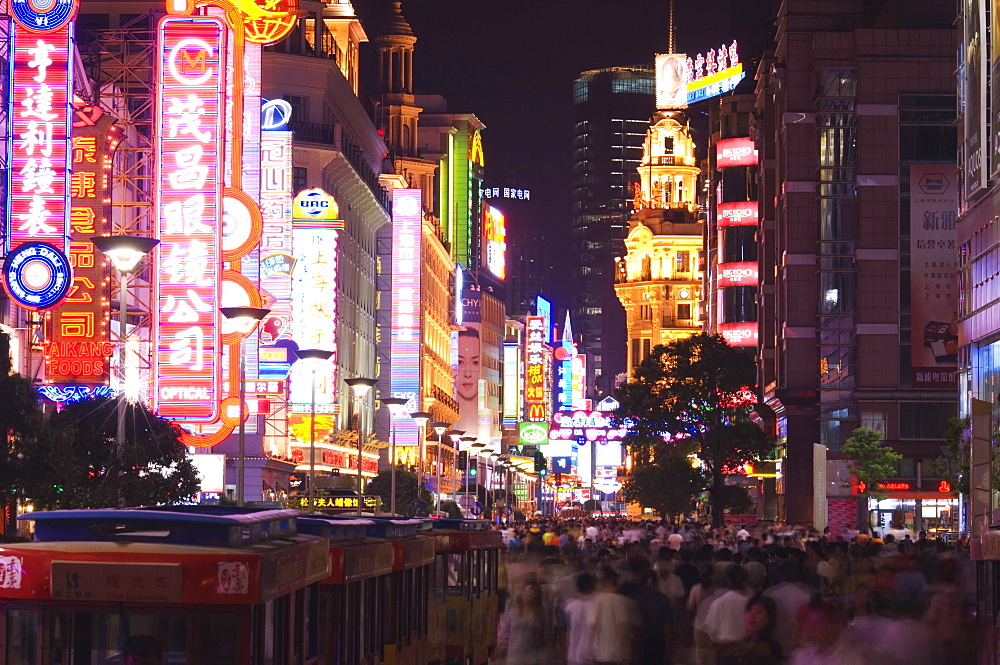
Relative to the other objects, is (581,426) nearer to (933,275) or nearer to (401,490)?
(933,275)

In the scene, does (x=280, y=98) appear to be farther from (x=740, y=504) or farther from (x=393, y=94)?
(x=393, y=94)

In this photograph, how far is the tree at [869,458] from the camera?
8044 centimetres

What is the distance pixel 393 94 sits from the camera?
13462 centimetres

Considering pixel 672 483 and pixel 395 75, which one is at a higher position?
pixel 395 75

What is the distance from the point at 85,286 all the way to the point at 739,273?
76.8m

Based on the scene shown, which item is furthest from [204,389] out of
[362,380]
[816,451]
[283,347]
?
[816,451]

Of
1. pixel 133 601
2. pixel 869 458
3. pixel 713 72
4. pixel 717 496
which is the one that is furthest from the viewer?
pixel 713 72

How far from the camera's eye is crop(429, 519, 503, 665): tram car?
21062mm

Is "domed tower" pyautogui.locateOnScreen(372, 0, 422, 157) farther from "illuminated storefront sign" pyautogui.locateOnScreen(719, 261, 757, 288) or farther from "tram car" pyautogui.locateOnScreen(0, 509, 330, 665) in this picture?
"tram car" pyautogui.locateOnScreen(0, 509, 330, 665)

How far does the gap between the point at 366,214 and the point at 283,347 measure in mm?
43299

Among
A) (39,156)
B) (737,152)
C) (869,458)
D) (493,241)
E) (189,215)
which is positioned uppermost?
(493,241)

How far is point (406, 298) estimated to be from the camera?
10325cm

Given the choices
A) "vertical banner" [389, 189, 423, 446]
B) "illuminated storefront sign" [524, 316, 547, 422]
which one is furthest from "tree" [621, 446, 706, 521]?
"illuminated storefront sign" [524, 316, 547, 422]

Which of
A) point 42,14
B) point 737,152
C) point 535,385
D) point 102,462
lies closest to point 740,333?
point 737,152
